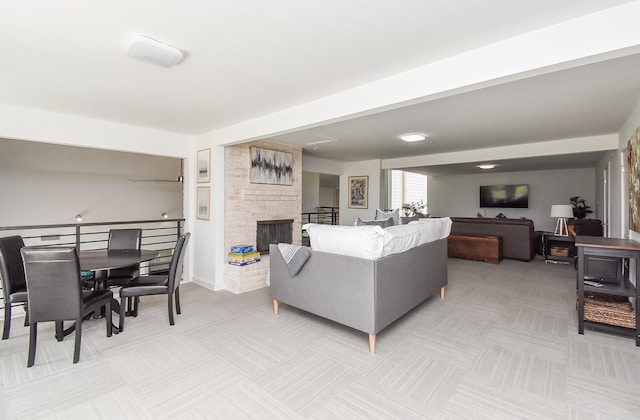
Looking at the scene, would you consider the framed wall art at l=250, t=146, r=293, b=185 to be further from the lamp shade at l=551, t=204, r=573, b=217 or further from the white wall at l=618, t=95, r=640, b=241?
the lamp shade at l=551, t=204, r=573, b=217

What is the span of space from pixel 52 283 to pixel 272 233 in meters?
3.16

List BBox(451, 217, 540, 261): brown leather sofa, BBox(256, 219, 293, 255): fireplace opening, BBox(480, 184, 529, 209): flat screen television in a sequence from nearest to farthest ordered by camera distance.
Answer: BBox(256, 219, 293, 255): fireplace opening, BBox(451, 217, 540, 261): brown leather sofa, BBox(480, 184, 529, 209): flat screen television

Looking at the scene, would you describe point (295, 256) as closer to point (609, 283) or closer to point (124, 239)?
point (124, 239)

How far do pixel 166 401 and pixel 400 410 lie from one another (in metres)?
1.50

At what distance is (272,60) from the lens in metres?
2.26

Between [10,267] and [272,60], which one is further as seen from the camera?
[10,267]

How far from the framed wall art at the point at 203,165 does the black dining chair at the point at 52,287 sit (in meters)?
2.35

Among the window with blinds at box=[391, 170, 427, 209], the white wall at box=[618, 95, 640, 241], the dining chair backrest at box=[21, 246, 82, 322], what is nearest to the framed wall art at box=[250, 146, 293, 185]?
the dining chair backrest at box=[21, 246, 82, 322]

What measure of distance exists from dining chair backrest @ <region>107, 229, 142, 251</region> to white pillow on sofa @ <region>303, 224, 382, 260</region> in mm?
2294

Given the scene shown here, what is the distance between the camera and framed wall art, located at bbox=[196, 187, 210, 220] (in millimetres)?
4618

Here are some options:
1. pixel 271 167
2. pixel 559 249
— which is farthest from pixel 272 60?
pixel 559 249

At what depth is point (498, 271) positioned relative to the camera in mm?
5527

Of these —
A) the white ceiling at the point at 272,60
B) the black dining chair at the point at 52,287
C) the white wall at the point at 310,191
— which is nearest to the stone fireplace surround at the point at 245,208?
the white ceiling at the point at 272,60

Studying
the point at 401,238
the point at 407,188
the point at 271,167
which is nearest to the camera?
the point at 401,238
